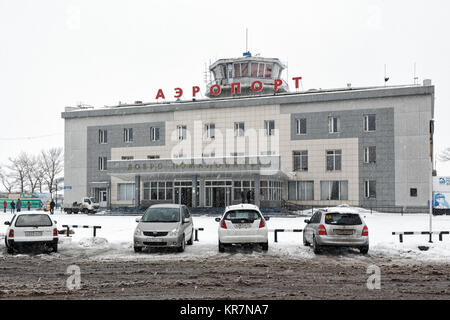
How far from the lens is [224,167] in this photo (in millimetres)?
42406

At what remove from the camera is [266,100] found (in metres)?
47.2

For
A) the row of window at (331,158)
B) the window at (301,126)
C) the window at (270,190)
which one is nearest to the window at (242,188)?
the window at (270,190)

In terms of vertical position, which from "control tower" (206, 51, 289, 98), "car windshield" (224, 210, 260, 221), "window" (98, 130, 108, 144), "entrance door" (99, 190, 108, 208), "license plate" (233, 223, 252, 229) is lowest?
"entrance door" (99, 190, 108, 208)

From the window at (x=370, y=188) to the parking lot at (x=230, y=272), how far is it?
86.5 feet

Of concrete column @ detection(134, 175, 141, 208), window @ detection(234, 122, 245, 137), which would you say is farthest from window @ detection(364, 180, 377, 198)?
concrete column @ detection(134, 175, 141, 208)

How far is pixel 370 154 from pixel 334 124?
445 cm

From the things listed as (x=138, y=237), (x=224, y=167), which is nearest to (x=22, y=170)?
(x=224, y=167)

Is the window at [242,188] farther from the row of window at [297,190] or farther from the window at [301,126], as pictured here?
the window at [301,126]

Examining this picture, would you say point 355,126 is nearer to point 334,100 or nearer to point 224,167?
point 334,100

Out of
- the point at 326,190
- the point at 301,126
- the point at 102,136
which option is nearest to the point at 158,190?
the point at 102,136

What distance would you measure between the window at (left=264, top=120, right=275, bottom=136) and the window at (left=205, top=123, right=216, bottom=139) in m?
5.57

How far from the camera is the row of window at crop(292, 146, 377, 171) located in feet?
144

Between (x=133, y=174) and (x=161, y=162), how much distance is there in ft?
12.1

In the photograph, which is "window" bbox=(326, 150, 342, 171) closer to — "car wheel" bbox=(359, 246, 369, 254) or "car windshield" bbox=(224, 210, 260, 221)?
"car wheel" bbox=(359, 246, 369, 254)
